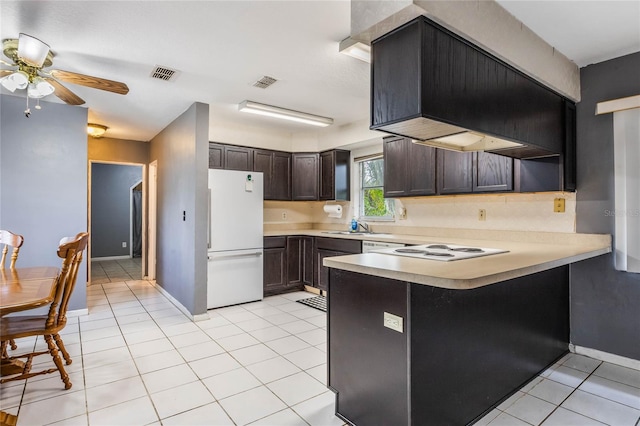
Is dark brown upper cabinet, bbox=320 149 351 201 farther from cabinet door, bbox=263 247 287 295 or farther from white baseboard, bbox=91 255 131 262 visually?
white baseboard, bbox=91 255 131 262

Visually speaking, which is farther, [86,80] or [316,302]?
[316,302]

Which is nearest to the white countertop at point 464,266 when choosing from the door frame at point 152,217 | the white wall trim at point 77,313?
the white wall trim at point 77,313

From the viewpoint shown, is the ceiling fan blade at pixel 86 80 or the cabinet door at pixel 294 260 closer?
the ceiling fan blade at pixel 86 80

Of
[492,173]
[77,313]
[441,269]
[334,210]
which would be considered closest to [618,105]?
[492,173]

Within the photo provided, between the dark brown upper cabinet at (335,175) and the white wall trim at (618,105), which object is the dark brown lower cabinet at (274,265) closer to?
the dark brown upper cabinet at (335,175)

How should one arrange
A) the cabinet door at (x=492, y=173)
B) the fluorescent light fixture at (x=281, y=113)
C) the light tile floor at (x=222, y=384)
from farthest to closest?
1. the fluorescent light fixture at (x=281, y=113)
2. the cabinet door at (x=492, y=173)
3. the light tile floor at (x=222, y=384)

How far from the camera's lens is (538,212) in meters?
3.15

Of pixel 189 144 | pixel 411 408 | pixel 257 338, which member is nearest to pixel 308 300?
pixel 257 338

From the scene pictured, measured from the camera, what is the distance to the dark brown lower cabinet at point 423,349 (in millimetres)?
1675

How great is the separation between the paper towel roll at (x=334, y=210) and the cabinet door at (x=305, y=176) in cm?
28

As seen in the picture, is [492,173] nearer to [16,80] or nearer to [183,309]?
[183,309]

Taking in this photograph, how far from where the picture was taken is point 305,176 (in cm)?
538

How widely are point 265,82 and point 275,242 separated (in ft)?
7.50

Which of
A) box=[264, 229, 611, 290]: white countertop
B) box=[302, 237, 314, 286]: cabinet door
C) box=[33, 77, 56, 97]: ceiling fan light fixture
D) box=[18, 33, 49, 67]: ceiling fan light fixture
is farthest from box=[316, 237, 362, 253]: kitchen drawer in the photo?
box=[18, 33, 49, 67]: ceiling fan light fixture
